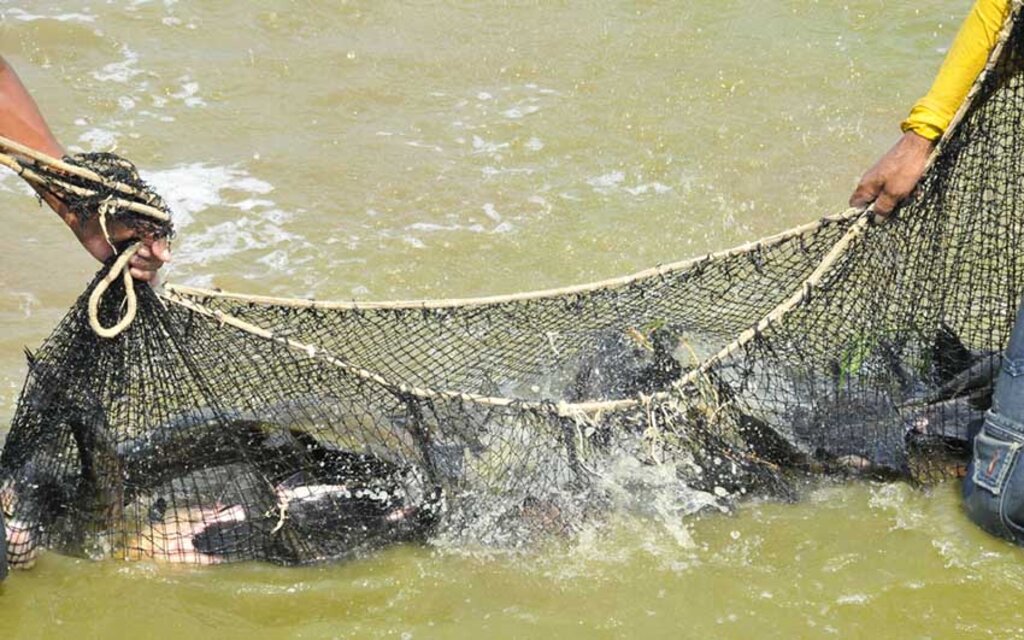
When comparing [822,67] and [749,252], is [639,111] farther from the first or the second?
[749,252]

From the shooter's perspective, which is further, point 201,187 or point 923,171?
point 201,187

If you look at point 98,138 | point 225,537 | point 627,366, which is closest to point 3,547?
point 225,537

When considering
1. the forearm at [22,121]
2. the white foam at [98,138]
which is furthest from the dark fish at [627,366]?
the white foam at [98,138]

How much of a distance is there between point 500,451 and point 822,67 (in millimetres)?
5341

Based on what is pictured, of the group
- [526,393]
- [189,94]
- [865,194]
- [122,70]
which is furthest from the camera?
[122,70]

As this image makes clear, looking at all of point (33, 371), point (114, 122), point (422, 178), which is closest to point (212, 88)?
point (114, 122)

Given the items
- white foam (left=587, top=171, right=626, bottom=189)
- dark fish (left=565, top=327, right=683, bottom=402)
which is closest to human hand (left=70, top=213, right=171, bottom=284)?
dark fish (left=565, top=327, right=683, bottom=402)

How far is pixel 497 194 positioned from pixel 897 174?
3173 mm

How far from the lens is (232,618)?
3.60 metres

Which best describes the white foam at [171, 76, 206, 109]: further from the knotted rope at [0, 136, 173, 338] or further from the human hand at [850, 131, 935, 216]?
the human hand at [850, 131, 935, 216]

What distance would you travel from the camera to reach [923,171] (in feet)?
12.1

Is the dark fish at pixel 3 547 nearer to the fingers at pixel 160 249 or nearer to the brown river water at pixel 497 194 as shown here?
the brown river water at pixel 497 194

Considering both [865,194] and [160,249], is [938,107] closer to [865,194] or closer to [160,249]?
[865,194]

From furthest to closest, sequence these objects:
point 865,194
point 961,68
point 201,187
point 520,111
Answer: point 520,111
point 201,187
point 865,194
point 961,68
